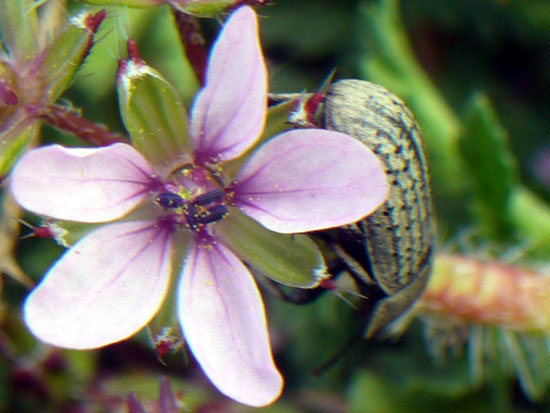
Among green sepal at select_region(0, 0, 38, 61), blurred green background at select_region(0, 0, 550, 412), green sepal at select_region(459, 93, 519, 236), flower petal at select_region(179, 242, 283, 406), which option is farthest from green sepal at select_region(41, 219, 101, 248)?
green sepal at select_region(459, 93, 519, 236)

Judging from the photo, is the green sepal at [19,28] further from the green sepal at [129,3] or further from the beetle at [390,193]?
the beetle at [390,193]

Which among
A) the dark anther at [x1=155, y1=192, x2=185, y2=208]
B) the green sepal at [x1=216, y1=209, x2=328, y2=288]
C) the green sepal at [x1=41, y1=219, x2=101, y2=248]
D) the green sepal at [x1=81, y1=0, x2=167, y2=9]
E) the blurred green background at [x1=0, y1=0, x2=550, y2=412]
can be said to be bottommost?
the blurred green background at [x1=0, y1=0, x2=550, y2=412]

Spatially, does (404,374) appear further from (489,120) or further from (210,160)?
(210,160)

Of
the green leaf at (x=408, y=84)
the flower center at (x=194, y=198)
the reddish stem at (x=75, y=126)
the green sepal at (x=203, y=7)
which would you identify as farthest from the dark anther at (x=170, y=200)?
the green leaf at (x=408, y=84)

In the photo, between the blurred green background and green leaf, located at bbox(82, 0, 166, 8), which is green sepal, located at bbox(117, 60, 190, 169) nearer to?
green leaf, located at bbox(82, 0, 166, 8)

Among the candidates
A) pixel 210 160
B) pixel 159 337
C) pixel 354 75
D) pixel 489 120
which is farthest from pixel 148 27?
pixel 159 337

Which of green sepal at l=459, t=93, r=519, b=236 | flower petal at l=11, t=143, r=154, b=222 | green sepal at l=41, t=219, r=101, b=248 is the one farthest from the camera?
green sepal at l=459, t=93, r=519, b=236
